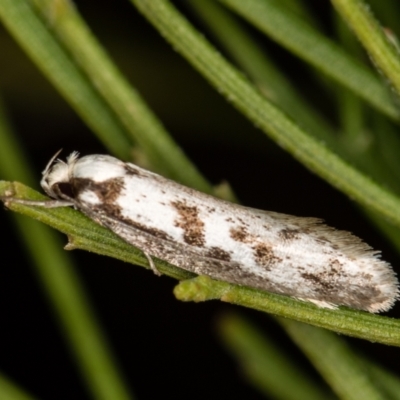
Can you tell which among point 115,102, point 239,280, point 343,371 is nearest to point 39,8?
point 115,102

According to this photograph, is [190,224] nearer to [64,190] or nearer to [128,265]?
[64,190]

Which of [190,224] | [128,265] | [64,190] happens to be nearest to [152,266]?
[190,224]

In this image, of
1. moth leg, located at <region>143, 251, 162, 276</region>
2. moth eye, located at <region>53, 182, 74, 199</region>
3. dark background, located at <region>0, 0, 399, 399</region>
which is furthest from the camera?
dark background, located at <region>0, 0, 399, 399</region>

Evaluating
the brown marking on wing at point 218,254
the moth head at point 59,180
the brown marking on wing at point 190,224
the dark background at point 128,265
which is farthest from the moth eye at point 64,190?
the dark background at point 128,265

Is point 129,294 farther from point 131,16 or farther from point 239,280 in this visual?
point 239,280

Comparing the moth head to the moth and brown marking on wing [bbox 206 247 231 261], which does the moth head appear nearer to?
the moth

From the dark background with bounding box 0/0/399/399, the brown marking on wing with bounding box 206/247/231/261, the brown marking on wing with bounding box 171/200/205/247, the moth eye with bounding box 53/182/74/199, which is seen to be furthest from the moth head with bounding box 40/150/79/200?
the dark background with bounding box 0/0/399/399

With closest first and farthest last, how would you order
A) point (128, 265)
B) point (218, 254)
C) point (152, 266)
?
1. point (152, 266)
2. point (218, 254)
3. point (128, 265)
